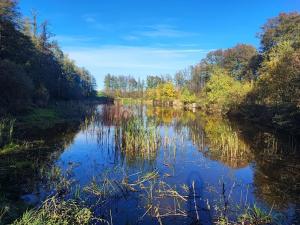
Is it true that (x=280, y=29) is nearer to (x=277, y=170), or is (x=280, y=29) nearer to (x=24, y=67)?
(x=24, y=67)

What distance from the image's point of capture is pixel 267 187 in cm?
1095

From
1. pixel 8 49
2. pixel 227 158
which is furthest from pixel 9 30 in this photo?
pixel 227 158

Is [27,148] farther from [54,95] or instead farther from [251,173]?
[54,95]

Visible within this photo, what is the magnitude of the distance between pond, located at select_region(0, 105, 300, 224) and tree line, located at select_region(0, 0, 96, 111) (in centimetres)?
628

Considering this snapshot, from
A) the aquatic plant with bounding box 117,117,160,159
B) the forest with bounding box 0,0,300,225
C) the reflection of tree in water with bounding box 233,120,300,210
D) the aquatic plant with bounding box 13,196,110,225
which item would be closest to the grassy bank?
the forest with bounding box 0,0,300,225

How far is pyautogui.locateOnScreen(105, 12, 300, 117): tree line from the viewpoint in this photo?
24.7 m

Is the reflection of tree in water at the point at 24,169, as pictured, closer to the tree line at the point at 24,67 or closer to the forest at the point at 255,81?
the tree line at the point at 24,67

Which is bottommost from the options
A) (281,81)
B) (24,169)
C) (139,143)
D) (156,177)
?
(156,177)

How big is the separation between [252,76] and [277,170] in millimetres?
59654

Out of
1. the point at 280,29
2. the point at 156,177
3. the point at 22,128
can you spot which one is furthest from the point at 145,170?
the point at 280,29

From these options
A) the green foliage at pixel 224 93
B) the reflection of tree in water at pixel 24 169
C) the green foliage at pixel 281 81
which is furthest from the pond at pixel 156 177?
the green foliage at pixel 224 93

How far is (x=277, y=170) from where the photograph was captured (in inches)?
519

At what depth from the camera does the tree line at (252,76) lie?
24.7 m

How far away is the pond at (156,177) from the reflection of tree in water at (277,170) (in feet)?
0.10
